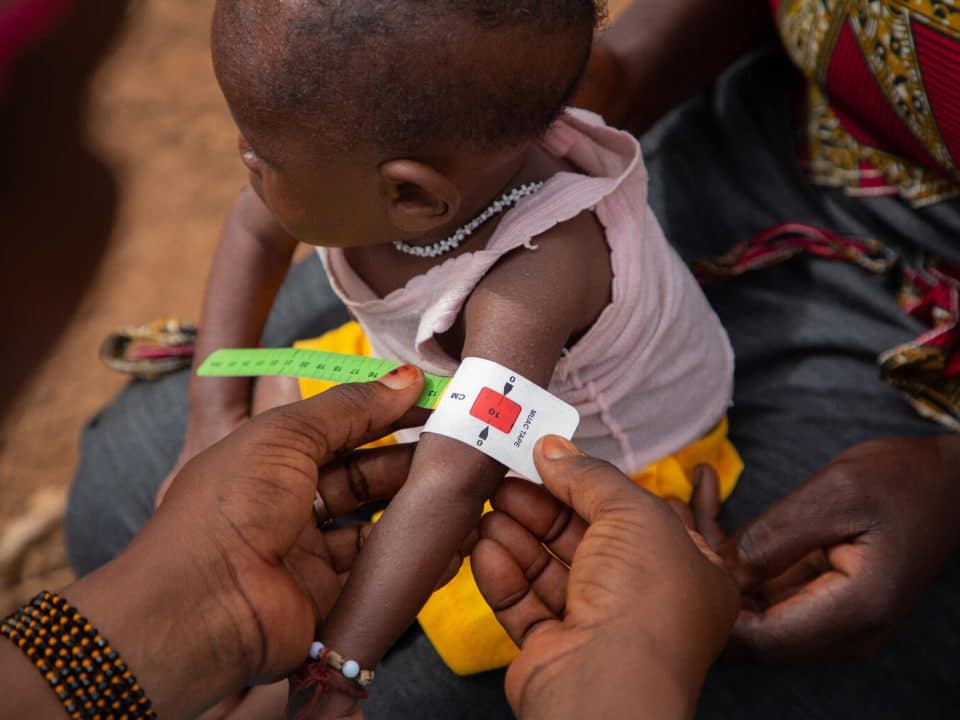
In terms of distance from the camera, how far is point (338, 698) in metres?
0.91

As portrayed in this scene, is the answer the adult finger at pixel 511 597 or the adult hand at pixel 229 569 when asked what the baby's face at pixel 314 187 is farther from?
the adult finger at pixel 511 597

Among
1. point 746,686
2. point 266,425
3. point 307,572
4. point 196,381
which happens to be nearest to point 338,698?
point 307,572

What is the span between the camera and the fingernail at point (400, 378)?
1011mm

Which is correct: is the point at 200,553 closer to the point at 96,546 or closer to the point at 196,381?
the point at 196,381

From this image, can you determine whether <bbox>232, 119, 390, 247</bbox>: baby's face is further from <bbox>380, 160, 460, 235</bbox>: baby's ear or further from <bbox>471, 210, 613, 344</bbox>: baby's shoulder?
<bbox>471, 210, 613, 344</bbox>: baby's shoulder

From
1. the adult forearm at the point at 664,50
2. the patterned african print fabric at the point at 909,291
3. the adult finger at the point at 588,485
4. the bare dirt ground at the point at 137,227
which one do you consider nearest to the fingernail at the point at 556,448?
the adult finger at the point at 588,485

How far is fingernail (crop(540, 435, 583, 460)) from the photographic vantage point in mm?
927

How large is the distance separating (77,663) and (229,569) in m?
0.15

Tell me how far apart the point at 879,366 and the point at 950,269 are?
166mm

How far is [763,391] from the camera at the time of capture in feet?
4.37

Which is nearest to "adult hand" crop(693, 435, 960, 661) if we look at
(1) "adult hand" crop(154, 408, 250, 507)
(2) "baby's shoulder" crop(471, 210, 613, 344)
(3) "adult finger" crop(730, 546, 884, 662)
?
(3) "adult finger" crop(730, 546, 884, 662)

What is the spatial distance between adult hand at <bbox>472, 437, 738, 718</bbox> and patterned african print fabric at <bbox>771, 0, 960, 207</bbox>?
0.63 m

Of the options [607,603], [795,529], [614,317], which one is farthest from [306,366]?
[795,529]

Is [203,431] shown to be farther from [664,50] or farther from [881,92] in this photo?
[881,92]
